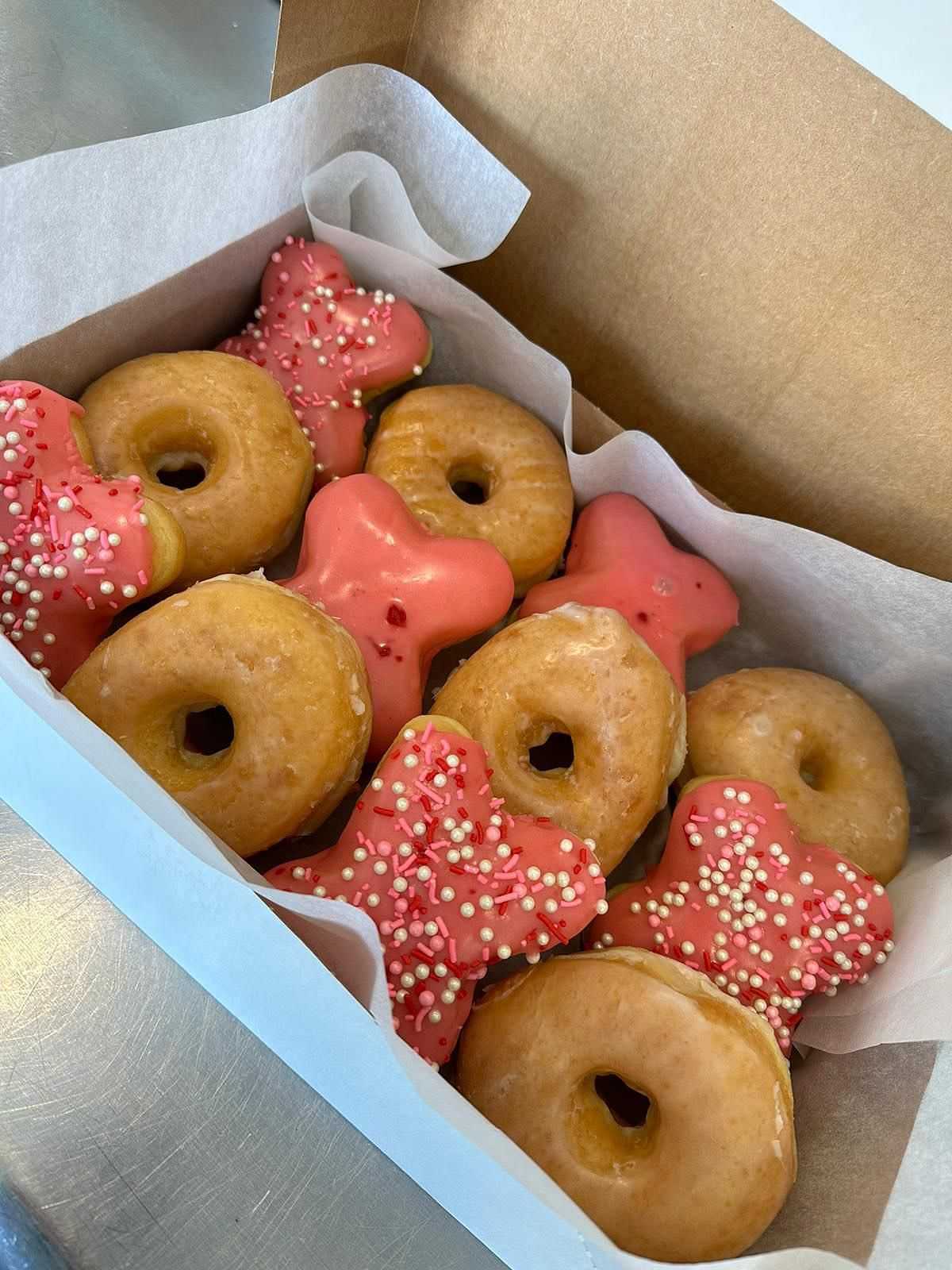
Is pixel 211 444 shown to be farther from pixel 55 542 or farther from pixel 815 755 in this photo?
pixel 815 755

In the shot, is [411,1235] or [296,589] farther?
[296,589]

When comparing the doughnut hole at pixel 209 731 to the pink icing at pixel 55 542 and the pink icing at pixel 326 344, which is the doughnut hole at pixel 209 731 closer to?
the pink icing at pixel 55 542

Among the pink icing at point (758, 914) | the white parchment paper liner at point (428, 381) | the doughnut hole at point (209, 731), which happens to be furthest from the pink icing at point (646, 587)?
the doughnut hole at point (209, 731)

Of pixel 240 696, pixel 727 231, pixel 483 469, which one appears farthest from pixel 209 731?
pixel 727 231

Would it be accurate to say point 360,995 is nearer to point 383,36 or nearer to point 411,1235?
point 411,1235

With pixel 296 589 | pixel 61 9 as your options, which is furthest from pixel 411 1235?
pixel 61 9

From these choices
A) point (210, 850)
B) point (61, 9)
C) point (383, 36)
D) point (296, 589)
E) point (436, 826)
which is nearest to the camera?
point (210, 850)

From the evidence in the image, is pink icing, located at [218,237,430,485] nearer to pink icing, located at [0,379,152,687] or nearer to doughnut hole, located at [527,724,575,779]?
pink icing, located at [0,379,152,687]

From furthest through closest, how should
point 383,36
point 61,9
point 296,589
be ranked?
point 61,9 → point 383,36 → point 296,589

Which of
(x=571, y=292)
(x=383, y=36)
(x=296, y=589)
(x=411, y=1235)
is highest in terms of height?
(x=383, y=36)
